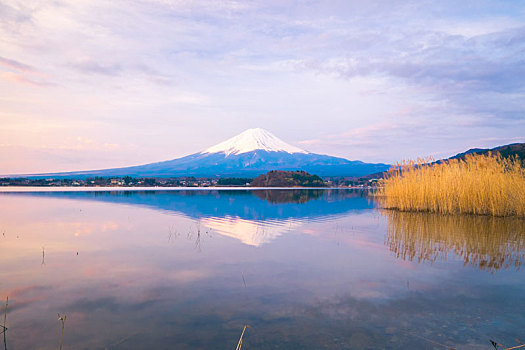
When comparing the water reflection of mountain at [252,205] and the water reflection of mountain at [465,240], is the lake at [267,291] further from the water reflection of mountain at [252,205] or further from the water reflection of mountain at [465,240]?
the water reflection of mountain at [252,205]

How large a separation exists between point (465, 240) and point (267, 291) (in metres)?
8.32

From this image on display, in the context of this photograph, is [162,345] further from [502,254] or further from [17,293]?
[502,254]

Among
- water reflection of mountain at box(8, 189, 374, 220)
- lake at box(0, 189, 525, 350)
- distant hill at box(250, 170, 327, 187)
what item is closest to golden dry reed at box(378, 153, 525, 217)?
water reflection of mountain at box(8, 189, 374, 220)

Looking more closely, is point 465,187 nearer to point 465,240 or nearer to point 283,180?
point 465,240

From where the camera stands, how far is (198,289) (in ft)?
22.2

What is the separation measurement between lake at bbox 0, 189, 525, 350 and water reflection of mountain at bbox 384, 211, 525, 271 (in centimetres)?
9

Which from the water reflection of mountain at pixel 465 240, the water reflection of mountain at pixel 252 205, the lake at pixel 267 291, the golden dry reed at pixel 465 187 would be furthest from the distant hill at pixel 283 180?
the lake at pixel 267 291

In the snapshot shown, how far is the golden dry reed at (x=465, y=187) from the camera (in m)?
17.5

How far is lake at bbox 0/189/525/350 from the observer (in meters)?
4.71

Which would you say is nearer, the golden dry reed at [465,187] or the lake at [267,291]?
the lake at [267,291]

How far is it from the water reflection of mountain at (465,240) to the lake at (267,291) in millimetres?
87

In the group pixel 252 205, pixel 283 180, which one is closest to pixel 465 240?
pixel 252 205

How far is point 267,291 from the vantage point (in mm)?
6617

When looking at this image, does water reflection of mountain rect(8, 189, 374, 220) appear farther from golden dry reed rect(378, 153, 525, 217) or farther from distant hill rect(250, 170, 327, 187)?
distant hill rect(250, 170, 327, 187)
